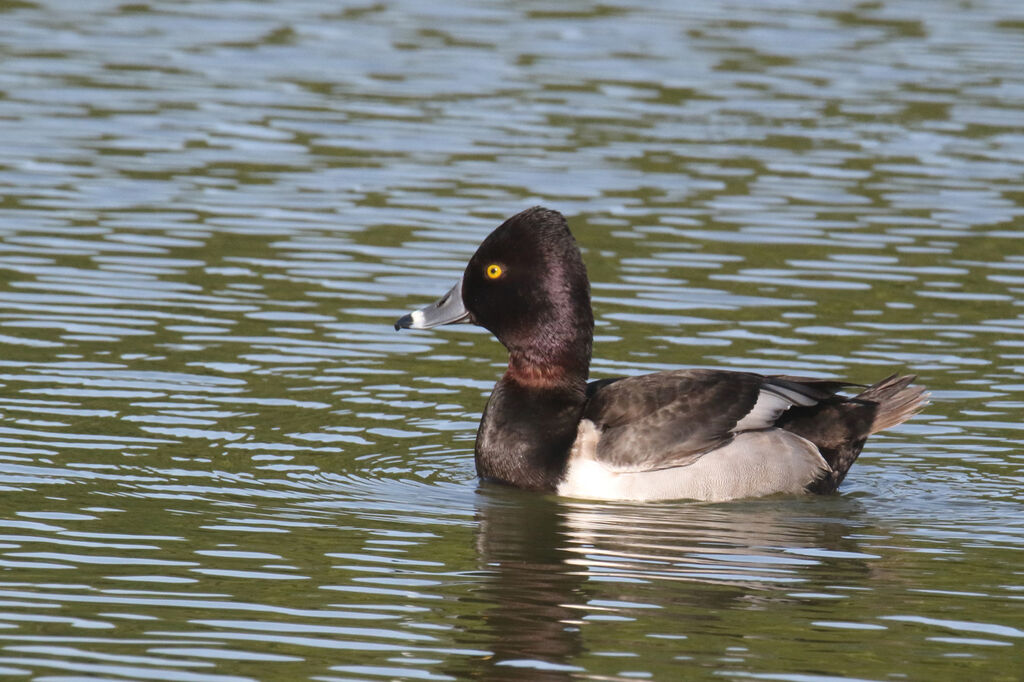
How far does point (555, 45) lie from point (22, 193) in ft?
25.1

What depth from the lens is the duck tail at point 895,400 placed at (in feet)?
34.3

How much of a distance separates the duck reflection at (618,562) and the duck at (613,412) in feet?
0.43

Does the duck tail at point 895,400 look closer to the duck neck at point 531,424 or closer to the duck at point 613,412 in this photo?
the duck at point 613,412

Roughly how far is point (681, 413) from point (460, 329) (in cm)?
393

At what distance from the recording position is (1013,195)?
1636 cm

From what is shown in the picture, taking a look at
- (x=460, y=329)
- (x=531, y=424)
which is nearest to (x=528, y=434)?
(x=531, y=424)

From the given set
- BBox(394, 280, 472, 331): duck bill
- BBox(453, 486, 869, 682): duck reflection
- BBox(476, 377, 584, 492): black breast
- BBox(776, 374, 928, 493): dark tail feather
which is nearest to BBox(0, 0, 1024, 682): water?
BBox(453, 486, 869, 682): duck reflection

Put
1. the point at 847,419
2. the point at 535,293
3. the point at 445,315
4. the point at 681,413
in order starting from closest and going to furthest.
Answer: the point at 681,413 < the point at 847,419 < the point at 535,293 < the point at 445,315

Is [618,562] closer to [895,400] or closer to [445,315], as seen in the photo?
[895,400]

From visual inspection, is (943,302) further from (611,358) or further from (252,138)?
(252,138)

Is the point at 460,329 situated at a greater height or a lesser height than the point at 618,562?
lesser

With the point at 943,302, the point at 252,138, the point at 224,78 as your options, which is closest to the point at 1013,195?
the point at 943,302

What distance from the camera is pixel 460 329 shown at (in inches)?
544

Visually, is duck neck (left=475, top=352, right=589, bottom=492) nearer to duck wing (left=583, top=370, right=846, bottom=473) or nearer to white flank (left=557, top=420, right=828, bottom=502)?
white flank (left=557, top=420, right=828, bottom=502)
